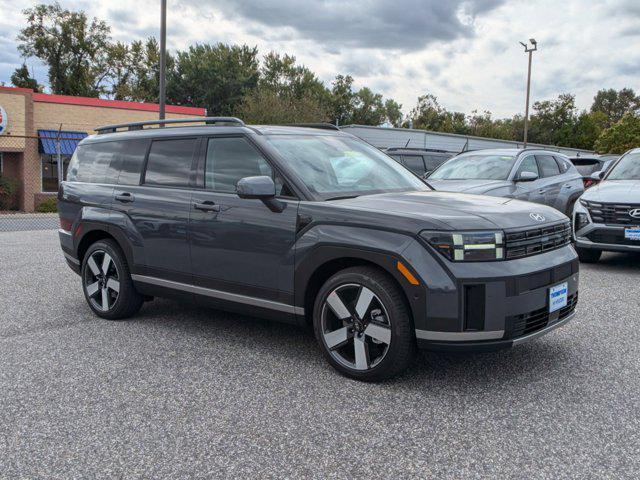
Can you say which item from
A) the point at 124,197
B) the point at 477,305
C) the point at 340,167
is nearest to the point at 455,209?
the point at 477,305

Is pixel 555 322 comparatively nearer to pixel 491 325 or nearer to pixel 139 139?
pixel 491 325

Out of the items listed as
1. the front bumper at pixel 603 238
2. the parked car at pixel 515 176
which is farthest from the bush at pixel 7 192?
the front bumper at pixel 603 238

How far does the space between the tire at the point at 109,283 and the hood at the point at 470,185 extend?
15.7 ft

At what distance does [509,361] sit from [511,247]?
108cm

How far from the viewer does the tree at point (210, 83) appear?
53844 millimetres

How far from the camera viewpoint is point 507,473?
2822 mm

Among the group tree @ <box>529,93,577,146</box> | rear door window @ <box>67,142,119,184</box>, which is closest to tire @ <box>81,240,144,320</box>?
rear door window @ <box>67,142,119,184</box>

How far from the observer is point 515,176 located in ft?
30.6

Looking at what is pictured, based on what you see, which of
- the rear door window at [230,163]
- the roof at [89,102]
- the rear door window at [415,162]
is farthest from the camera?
the roof at [89,102]

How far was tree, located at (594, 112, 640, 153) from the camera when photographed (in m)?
51.4

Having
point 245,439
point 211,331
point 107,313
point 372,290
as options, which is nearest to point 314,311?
point 372,290

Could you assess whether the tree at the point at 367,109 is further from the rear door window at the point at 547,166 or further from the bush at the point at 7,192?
the rear door window at the point at 547,166

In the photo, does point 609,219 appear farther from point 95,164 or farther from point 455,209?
point 95,164

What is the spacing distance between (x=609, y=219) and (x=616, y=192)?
0.41 m
